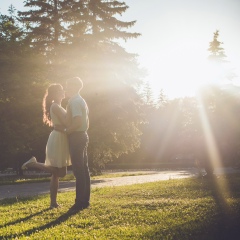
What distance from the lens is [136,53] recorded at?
1133 inches

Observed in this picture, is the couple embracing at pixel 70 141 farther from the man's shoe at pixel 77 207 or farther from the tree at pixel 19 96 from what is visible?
the tree at pixel 19 96

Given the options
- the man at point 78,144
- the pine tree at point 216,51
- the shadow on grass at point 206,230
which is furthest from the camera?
the pine tree at point 216,51

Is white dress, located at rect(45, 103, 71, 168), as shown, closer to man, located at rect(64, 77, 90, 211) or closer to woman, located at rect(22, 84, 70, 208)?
woman, located at rect(22, 84, 70, 208)

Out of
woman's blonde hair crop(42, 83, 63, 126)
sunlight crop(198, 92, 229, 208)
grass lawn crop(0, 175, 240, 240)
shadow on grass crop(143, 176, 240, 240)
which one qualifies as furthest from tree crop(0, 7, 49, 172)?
shadow on grass crop(143, 176, 240, 240)

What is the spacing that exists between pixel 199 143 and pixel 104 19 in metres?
15.1

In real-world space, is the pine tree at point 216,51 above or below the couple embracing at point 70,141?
above

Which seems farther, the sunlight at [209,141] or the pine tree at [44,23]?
the pine tree at [44,23]

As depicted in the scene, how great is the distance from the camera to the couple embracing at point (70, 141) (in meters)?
6.66

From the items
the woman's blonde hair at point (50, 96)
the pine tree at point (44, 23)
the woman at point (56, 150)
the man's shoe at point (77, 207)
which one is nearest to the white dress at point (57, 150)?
the woman at point (56, 150)

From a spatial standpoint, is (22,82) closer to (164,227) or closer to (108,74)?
(108,74)

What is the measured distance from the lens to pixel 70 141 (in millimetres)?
6715

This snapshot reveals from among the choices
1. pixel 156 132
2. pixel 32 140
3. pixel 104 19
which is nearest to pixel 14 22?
pixel 104 19

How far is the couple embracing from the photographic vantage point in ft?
21.9

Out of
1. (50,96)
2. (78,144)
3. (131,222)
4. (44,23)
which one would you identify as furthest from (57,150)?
(44,23)
